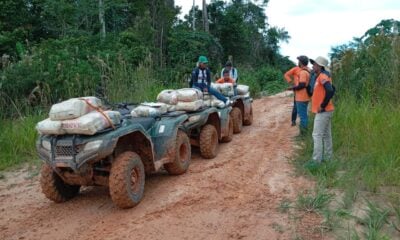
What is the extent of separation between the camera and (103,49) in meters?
13.7

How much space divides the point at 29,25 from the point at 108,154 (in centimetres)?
1229

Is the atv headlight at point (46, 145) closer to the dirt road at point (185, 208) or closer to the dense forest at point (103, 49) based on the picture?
the dirt road at point (185, 208)

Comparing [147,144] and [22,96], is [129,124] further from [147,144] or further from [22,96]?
[22,96]

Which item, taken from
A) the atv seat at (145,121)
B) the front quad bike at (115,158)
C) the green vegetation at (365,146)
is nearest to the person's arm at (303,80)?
the green vegetation at (365,146)

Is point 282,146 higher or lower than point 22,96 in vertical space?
lower

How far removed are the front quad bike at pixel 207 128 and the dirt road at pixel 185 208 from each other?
0.83ft

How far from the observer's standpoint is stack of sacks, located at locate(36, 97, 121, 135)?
4.56 m

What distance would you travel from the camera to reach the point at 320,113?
6273mm

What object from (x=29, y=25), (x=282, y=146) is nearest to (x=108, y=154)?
(x=282, y=146)

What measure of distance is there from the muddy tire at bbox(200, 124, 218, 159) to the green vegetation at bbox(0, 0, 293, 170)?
2.82m

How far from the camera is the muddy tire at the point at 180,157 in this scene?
6031 mm

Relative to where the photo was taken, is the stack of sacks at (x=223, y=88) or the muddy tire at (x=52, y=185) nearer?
the muddy tire at (x=52, y=185)

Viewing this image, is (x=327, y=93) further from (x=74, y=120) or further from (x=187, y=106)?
(x=74, y=120)

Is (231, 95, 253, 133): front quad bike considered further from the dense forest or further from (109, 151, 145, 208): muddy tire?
(109, 151, 145, 208): muddy tire
